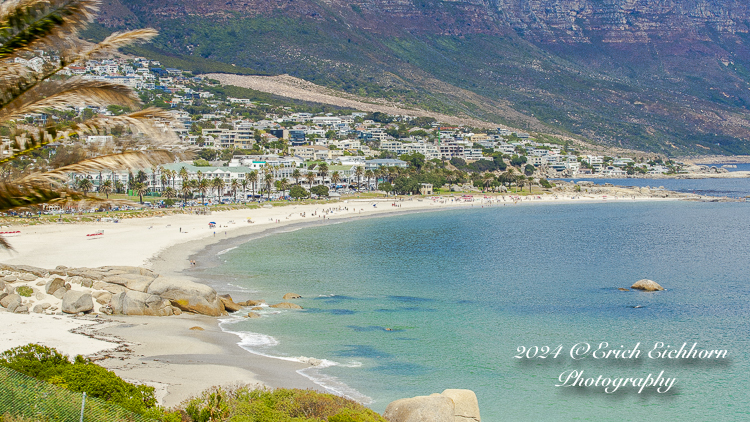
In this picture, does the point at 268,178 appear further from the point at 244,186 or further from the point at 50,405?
the point at 50,405

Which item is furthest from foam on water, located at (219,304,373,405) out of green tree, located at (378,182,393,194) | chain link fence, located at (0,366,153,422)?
green tree, located at (378,182,393,194)

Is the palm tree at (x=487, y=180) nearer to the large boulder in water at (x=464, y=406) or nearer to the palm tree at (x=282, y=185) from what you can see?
the palm tree at (x=282, y=185)

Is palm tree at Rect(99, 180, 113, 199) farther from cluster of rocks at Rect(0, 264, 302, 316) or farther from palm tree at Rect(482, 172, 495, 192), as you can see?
palm tree at Rect(482, 172, 495, 192)

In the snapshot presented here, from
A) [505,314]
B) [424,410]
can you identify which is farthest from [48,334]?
[505,314]

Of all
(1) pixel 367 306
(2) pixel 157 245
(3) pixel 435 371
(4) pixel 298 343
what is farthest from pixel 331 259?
Answer: (3) pixel 435 371

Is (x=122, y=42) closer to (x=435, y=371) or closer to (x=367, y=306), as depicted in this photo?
(x=435, y=371)

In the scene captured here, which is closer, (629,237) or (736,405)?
(736,405)

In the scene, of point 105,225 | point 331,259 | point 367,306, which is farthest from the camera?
point 105,225
